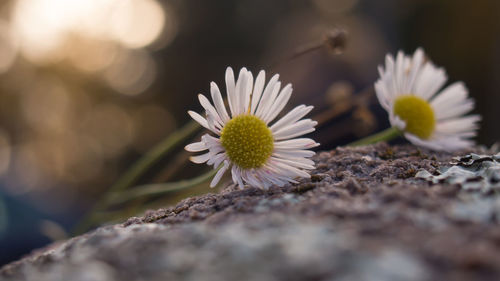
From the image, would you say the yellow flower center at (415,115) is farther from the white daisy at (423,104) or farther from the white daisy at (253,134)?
the white daisy at (253,134)

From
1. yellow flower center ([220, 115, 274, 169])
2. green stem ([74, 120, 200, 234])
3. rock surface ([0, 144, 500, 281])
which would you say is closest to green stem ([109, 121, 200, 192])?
green stem ([74, 120, 200, 234])

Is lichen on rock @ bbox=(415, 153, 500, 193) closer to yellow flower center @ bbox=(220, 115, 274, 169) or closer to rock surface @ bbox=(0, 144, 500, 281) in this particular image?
rock surface @ bbox=(0, 144, 500, 281)

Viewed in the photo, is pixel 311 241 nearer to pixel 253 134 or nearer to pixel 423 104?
pixel 253 134

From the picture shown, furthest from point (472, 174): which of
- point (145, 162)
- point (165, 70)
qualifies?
point (165, 70)

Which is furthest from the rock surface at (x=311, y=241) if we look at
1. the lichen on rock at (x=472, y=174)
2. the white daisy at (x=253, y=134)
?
the white daisy at (x=253, y=134)

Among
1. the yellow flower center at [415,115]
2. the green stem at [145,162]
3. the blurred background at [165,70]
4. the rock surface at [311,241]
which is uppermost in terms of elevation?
the blurred background at [165,70]

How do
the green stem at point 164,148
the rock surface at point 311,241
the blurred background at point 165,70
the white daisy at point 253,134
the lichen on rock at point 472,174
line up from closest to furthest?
1. the rock surface at point 311,241
2. the lichen on rock at point 472,174
3. the white daisy at point 253,134
4. the green stem at point 164,148
5. the blurred background at point 165,70

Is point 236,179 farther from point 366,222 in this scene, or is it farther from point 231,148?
point 366,222
